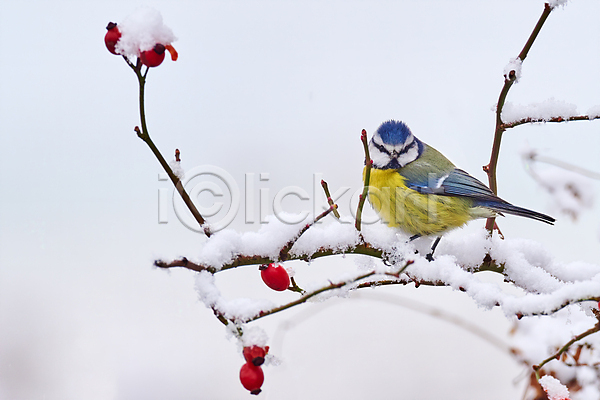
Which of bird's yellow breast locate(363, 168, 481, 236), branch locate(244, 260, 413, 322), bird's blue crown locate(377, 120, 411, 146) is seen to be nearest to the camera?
branch locate(244, 260, 413, 322)

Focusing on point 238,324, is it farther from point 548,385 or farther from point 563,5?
point 563,5

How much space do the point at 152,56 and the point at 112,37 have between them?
69mm

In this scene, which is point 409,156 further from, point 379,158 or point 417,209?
point 417,209

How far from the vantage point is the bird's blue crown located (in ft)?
4.88

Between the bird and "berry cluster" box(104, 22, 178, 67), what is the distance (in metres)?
0.77

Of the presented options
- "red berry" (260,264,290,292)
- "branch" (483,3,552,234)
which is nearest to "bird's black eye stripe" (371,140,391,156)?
"branch" (483,3,552,234)

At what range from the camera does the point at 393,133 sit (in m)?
1.49

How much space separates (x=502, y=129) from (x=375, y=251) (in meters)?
0.31

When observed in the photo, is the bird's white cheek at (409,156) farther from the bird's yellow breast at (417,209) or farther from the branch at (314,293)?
the branch at (314,293)

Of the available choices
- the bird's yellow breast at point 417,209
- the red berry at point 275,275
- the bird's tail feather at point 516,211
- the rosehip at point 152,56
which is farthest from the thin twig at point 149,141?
the bird's tail feather at point 516,211

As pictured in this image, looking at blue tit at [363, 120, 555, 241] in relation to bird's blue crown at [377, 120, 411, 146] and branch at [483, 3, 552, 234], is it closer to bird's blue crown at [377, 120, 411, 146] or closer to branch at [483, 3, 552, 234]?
bird's blue crown at [377, 120, 411, 146]

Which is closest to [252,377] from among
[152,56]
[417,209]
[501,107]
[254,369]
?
[254,369]

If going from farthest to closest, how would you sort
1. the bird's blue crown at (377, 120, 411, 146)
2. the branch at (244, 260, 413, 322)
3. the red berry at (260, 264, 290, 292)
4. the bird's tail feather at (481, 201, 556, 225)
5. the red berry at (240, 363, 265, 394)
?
the bird's blue crown at (377, 120, 411, 146) → the bird's tail feather at (481, 201, 556, 225) → the red berry at (260, 264, 290, 292) → the red berry at (240, 363, 265, 394) → the branch at (244, 260, 413, 322)

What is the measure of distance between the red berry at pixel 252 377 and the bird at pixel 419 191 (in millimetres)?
673
